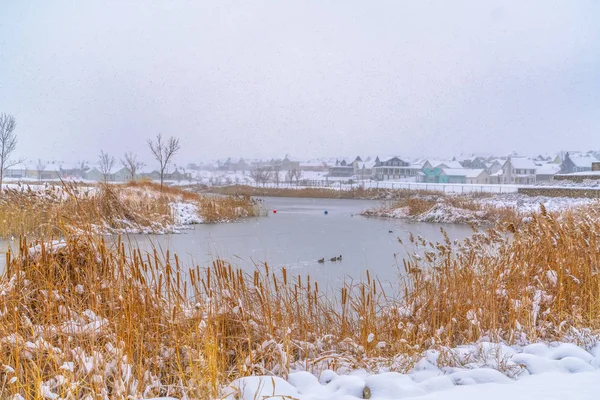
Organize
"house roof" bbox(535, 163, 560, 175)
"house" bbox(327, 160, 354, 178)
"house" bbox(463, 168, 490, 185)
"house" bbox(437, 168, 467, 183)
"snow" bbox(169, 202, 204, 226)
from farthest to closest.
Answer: "house" bbox(327, 160, 354, 178), "house" bbox(437, 168, 467, 183), "house" bbox(463, 168, 490, 185), "house roof" bbox(535, 163, 560, 175), "snow" bbox(169, 202, 204, 226)

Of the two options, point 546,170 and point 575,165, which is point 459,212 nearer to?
point 575,165

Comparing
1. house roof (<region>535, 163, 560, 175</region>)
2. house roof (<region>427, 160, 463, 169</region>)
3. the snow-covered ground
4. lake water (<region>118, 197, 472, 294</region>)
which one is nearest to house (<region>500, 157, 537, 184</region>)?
house roof (<region>535, 163, 560, 175</region>)

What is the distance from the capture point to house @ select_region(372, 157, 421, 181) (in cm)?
7500

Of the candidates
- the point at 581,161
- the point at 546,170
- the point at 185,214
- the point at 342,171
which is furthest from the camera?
the point at 342,171

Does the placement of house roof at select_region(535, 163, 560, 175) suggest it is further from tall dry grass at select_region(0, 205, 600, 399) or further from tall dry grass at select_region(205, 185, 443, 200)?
tall dry grass at select_region(0, 205, 600, 399)

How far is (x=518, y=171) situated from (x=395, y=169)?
17.1 metres

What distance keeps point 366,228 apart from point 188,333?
1392 centimetres

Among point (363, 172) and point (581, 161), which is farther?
point (363, 172)

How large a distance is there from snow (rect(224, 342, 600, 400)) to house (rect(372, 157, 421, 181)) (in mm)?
72642

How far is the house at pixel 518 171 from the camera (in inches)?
2596

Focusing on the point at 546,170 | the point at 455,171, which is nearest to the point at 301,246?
the point at 455,171

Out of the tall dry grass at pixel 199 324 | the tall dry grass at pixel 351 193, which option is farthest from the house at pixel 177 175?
the tall dry grass at pixel 199 324

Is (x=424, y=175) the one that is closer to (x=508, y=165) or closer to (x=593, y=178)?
(x=508, y=165)

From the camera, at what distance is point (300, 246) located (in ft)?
37.8
